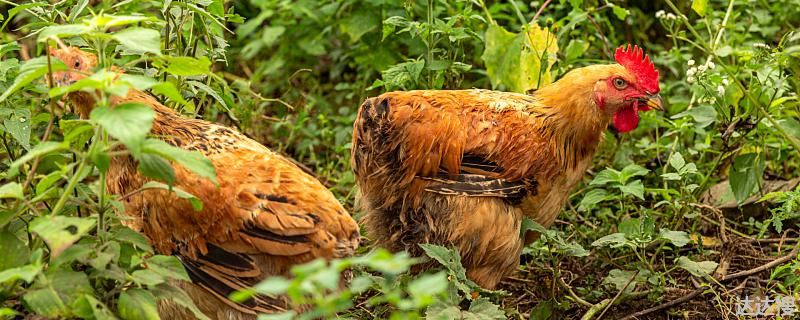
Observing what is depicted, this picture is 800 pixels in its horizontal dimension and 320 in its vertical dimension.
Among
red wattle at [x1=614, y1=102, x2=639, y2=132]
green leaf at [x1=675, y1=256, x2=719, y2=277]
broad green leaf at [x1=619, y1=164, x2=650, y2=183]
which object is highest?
red wattle at [x1=614, y1=102, x2=639, y2=132]

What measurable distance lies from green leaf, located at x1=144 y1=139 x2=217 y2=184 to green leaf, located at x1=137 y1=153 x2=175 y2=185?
0.10m

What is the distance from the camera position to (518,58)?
5.66m

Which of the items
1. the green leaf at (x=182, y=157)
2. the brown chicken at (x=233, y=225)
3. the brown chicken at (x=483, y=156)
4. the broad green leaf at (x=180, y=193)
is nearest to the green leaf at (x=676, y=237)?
the brown chicken at (x=483, y=156)

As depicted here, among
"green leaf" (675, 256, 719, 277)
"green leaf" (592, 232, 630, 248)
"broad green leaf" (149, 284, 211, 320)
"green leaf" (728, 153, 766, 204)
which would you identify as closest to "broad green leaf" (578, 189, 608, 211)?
"green leaf" (592, 232, 630, 248)

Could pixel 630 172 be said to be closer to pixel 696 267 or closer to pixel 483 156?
pixel 696 267

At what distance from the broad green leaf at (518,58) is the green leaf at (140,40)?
9.27 ft

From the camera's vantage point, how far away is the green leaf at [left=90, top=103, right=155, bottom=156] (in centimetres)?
281

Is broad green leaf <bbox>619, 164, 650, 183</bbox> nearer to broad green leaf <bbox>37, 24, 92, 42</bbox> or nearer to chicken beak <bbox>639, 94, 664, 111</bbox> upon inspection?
chicken beak <bbox>639, 94, 664, 111</bbox>

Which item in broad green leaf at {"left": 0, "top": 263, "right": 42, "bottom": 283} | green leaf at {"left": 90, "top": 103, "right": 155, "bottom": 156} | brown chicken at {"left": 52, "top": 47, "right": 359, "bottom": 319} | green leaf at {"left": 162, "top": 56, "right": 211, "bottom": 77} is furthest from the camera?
brown chicken at {"left": 52, "top": 47, "right": 359, "bottom": 319}

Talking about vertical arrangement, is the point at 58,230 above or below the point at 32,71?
below

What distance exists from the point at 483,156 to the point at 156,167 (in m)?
2.00

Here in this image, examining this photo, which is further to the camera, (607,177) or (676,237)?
(607,177)

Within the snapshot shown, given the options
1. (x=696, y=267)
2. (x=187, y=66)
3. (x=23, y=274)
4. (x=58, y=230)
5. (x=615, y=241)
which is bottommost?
(x=696, y=267)

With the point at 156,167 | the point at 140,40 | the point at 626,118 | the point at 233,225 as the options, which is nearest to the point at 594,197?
the point at 626,118
